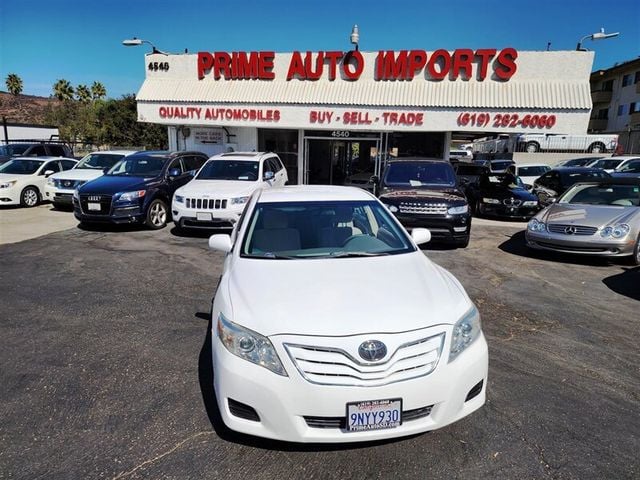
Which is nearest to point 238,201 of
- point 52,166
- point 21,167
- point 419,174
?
point 419,174

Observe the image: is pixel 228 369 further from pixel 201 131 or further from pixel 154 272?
pixel 201 131

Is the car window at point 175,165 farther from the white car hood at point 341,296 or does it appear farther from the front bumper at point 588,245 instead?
the front bumper at point 588,245

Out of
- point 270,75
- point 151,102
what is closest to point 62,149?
point 151,102

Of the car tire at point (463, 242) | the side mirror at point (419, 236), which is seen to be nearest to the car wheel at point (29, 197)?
the car tire at point (463, 242)

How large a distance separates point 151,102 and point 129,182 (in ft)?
24.8

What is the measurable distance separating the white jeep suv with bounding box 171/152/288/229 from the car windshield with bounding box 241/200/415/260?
474 centimetres

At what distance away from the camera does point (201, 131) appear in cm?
1748

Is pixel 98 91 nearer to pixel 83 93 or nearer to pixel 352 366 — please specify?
pixel 83 93

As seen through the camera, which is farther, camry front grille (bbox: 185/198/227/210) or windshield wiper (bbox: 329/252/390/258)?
camry front grille (bbox: 185/198/227/210)

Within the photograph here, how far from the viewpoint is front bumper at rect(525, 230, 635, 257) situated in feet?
23.7

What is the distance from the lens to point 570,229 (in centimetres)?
756

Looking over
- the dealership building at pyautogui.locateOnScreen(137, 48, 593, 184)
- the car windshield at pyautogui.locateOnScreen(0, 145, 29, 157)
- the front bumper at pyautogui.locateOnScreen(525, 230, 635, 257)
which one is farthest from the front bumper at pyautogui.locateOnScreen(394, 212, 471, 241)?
the car windshield at pyautogui.locateOnScreen(0, 145, 29, 157)

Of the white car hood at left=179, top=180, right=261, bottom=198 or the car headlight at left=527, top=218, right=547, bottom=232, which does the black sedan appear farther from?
the white car hood at left=179, top=180, right=261, bottom=198

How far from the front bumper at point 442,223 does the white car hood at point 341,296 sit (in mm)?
4889
